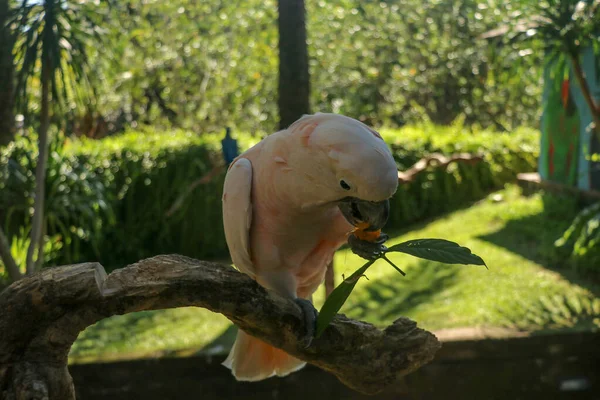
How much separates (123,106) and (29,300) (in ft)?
34.1

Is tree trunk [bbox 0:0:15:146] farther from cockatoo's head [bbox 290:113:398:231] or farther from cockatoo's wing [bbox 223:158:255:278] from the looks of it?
cockatoo's head [bbox 290:113:398:231]

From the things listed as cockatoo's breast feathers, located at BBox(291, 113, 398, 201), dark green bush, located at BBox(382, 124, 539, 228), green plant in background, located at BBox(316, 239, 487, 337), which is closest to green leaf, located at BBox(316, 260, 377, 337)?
green plant in background, located at BBox(316, 239, 487, 337)

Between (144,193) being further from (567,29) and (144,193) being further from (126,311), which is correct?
(126,311)

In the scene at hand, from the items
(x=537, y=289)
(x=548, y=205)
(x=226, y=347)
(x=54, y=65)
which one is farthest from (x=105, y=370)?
(x=548, y=205)

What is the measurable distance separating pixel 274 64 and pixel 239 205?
8.30 m

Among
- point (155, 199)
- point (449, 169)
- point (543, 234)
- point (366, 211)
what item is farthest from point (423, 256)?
point (449, 169)

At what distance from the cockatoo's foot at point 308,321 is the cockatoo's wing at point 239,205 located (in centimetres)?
22

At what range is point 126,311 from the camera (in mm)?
1588

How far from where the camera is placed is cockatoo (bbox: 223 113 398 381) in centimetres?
151

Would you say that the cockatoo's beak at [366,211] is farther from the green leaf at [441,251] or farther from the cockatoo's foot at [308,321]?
the cockatoo's foot at [308,321]

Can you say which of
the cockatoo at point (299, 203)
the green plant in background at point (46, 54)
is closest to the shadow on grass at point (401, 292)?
the green plant in background at point (46, 54)

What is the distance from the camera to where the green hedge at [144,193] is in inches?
216

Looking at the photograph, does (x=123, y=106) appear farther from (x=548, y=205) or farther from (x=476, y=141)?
(x=548, y=205)

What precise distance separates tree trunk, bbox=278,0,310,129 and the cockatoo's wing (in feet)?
7.69
